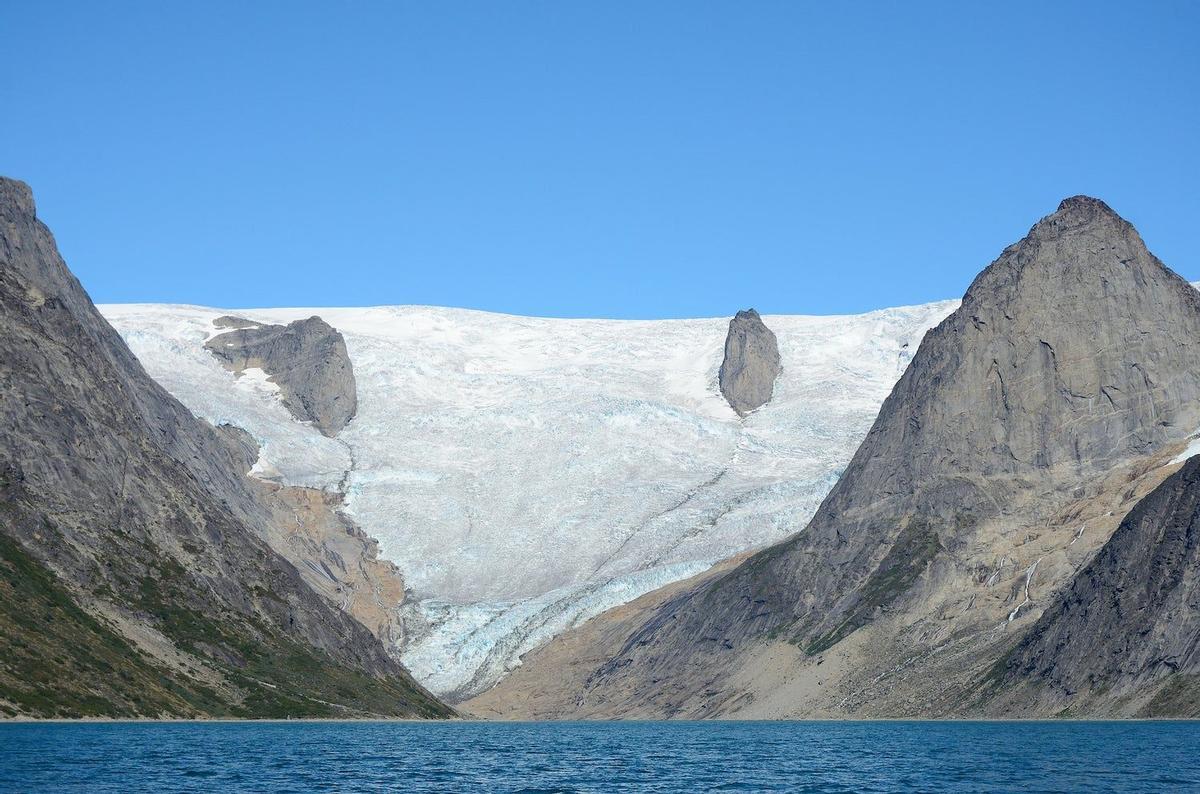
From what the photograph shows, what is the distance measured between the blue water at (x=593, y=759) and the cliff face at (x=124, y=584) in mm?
5830

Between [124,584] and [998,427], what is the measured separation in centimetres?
10181

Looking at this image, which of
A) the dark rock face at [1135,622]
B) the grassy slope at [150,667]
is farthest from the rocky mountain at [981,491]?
the grassy slope at [150,667]

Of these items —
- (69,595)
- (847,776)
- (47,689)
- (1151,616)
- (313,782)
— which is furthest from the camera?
(1151,616)

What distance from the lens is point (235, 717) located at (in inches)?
5098

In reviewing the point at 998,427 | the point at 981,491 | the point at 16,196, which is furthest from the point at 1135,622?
the point at 16,196

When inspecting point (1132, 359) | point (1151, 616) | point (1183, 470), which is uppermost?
point (1132, 359)

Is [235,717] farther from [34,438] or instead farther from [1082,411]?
[1082,411]

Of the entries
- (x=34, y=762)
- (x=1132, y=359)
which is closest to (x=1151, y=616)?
(x=1132, y=359)

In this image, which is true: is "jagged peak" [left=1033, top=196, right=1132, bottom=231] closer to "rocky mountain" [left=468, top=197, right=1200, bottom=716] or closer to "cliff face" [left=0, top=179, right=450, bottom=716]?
"rocky mountain" [left=468, top=197, right=1200, bottom=716]

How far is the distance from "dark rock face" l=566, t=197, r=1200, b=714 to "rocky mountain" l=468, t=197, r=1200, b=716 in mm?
189

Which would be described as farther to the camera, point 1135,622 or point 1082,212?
point 1082,212

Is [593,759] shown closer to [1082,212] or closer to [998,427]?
[998,427]

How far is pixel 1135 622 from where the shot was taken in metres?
137

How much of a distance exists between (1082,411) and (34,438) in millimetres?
113300
